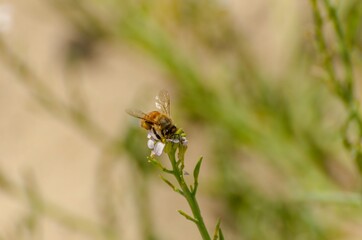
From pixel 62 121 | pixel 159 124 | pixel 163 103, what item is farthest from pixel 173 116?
pixel 159 124

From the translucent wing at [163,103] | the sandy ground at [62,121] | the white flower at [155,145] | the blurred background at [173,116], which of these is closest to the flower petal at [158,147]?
the white flower at [155,145]

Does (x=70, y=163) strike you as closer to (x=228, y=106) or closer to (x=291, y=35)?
(x=228, y=106)

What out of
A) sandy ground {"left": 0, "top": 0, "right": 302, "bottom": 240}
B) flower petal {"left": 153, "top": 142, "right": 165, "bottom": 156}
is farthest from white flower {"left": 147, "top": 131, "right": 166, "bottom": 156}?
sandy ground {"left": 0, "top": 0, "right": 302, "bottom": 240}

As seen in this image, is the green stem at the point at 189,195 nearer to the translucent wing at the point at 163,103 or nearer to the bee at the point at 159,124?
the bee at the point at 159,124

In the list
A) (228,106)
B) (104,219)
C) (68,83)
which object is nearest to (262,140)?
(228,106)

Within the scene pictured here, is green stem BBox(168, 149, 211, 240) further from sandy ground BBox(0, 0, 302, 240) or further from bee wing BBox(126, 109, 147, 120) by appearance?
Result: sandy ground BBox(0, 0, 302, 240)

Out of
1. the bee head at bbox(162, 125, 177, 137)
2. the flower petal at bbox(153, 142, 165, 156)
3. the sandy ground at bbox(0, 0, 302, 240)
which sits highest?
the sandy ground at bbox(0, 0, 302, 240)

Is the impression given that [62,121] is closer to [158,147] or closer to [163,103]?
[163,103]
